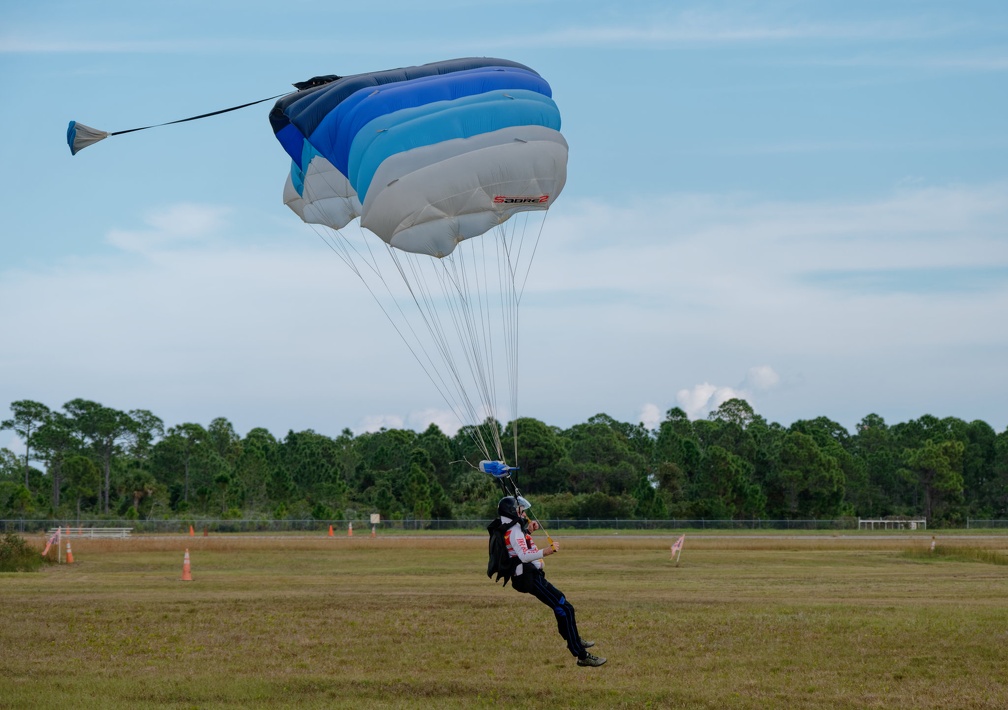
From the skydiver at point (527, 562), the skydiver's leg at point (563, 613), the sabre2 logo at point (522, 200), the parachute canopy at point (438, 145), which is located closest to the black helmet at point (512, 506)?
the skydiver at point (527, 562)

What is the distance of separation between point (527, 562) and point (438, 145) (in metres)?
7.01

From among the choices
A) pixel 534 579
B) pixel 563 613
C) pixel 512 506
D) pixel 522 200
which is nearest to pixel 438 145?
pixel 522 200

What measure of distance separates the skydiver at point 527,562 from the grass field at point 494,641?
2417 millimetres

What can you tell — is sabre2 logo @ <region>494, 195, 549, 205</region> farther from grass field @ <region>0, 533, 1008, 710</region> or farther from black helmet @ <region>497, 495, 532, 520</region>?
grass field @ <region>0, 533, 1008, 710</region>

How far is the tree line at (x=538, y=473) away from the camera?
307ft

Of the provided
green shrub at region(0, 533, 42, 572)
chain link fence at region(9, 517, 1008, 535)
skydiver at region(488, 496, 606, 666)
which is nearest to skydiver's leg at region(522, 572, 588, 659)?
skydiver at region(488, 496, 606, 666)

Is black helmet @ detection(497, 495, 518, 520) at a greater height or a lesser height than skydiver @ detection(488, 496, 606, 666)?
greater

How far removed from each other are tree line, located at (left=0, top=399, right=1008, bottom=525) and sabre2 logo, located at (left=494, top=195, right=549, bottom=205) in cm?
6915

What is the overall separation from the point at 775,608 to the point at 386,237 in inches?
562

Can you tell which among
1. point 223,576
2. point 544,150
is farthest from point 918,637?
point 223,576

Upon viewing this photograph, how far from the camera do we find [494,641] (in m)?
23.2

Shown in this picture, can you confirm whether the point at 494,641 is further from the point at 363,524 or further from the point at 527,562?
the point at 363,524

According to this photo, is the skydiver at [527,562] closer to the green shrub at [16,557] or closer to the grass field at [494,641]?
the grass field at [494,641]

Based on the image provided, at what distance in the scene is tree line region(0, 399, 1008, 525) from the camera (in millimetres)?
93625
